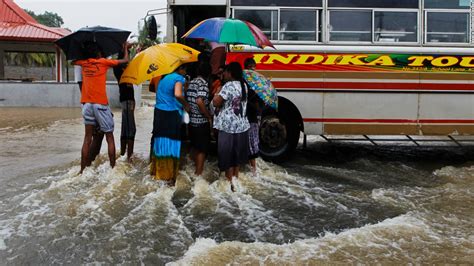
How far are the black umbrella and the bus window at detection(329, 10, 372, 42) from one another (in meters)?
3.26

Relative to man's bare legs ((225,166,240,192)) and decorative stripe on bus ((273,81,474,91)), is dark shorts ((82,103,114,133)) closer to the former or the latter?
man's bare legs ((225,166,240,192))

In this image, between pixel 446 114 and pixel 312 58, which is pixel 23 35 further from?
pixel 446 114

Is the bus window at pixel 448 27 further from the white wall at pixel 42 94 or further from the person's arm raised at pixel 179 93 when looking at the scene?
the white wall at pixel 42 94

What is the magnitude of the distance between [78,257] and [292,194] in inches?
116

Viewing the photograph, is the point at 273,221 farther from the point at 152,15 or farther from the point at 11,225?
the point at 152,15

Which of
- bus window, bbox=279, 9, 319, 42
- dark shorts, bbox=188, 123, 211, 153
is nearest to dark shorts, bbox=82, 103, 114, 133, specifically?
dark shorts, bbox=188, 123, 211, 153

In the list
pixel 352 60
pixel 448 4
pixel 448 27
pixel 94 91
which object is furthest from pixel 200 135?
pixel 448 4

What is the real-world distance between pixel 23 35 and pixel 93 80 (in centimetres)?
1824

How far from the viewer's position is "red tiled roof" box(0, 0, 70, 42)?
2231 cm

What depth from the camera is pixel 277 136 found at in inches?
311

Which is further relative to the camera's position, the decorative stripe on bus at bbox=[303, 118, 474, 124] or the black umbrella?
the decorative stripe on bus at bbox=[303, 118, 474, 124]

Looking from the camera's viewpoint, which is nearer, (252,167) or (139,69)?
(139,69)

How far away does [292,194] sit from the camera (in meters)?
6.30

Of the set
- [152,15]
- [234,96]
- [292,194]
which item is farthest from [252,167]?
[152,15]
